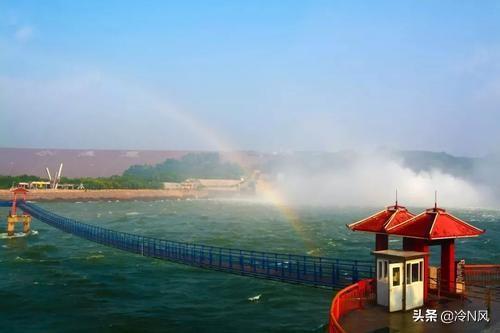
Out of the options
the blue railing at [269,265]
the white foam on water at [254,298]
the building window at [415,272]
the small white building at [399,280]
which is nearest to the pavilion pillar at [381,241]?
the blue railing at [269,265]

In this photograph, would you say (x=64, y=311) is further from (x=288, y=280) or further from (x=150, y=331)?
(x=288, y=280)

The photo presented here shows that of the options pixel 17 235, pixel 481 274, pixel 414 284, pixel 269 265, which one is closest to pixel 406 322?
pixel 414 284

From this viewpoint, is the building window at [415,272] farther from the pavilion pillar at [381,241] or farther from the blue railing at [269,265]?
the blue railing at [269,265]

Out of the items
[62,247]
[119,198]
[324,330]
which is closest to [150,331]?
[324,330]

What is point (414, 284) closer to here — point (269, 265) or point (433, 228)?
point (433, 228)

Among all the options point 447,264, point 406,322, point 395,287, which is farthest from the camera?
point 447,264
